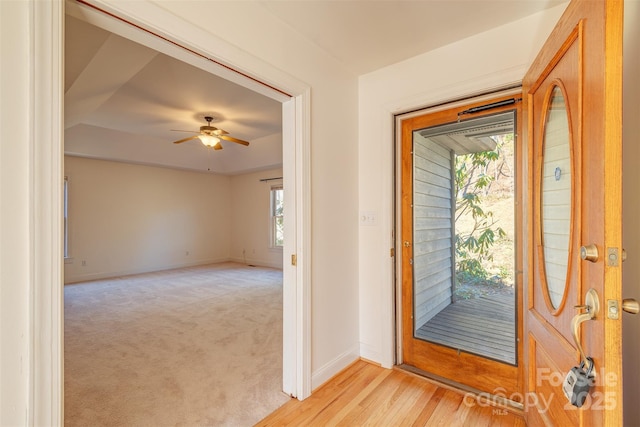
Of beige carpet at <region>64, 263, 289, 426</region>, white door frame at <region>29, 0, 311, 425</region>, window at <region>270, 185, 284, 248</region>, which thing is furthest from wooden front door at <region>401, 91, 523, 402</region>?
window at <region>270, 185, 284, 248</region>

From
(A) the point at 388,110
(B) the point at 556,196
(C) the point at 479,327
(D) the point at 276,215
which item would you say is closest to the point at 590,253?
(B) the point at 556,196

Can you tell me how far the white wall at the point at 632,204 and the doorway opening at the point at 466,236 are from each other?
60 centimetres

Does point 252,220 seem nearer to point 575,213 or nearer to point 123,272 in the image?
point 123,272

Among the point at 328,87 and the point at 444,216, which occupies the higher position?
the point at 328,87

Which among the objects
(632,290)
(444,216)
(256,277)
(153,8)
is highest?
(153,8)

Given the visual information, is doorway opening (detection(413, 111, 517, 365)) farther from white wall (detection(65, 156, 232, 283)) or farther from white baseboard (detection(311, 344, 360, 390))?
white wall (detection(65, 156, 232, 283))

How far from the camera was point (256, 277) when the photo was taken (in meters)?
5.91

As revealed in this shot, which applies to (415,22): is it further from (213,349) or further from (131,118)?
(131,118)

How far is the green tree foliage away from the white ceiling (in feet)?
2.89

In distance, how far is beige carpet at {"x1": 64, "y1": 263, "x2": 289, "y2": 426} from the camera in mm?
1846

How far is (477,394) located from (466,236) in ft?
3.64

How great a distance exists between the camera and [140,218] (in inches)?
253

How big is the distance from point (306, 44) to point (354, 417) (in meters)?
2.53

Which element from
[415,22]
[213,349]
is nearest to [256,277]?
[213,349]
